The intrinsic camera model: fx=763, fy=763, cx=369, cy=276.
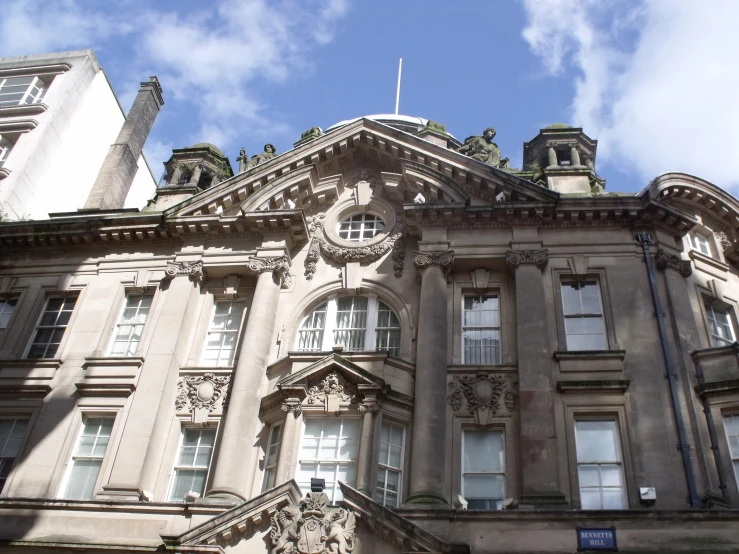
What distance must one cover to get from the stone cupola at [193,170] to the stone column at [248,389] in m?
5.13

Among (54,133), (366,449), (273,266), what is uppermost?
(54,133)

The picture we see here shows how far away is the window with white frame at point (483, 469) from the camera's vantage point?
17.4 m

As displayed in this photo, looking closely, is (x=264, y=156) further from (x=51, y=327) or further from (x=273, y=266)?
(x=51, y=327)

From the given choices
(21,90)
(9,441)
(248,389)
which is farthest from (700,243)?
(21,90)

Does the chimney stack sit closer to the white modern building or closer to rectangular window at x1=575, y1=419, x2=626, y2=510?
the white modern building

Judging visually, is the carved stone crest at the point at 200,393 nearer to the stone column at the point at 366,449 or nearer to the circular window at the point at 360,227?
the stone column at the point at 366,449

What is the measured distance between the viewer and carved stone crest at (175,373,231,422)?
19734 mm

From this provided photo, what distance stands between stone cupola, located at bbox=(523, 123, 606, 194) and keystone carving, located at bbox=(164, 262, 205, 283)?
1043cm

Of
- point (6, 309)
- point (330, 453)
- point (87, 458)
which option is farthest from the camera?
point (6, 309)

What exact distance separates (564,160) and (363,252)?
24.7 ft

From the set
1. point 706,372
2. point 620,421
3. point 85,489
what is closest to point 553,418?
point 620,421

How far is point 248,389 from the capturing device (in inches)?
760

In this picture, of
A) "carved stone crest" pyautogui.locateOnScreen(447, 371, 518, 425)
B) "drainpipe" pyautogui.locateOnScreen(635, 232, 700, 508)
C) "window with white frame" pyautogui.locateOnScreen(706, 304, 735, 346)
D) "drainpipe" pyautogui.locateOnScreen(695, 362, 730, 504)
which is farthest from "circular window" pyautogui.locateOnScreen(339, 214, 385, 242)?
"drainpipe" pyautogui.locateOnScreen(695, 362, 730, 504)

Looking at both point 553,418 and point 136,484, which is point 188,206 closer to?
point 136,484
